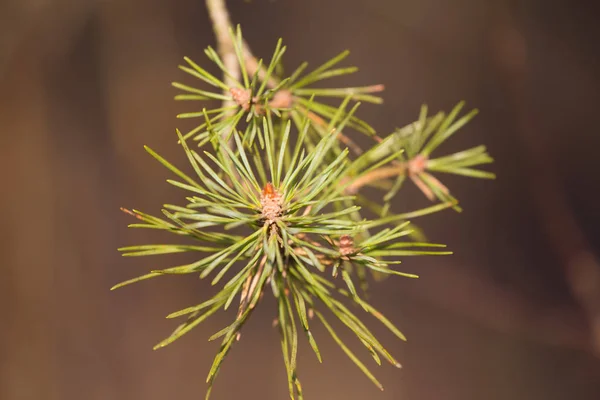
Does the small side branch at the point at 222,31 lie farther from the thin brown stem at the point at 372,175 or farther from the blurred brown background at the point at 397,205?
the blurred brown background at the point at 397,205

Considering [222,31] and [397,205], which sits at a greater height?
[222,31]

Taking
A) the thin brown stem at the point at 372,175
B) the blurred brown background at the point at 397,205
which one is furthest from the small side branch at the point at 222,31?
the blurred brown background at the point at 397,205

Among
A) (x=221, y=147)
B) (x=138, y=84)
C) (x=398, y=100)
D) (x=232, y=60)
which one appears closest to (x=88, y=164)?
(x=138, y=84)

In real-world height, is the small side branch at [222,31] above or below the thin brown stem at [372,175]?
above

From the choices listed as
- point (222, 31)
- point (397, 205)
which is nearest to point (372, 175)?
point (222, 31)

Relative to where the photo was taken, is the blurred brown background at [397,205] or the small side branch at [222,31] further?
the blurred brown background at [397,205]

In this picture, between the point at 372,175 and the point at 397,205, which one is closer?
the point at 372,175

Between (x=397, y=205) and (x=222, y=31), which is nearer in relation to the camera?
(x=222, y=31)

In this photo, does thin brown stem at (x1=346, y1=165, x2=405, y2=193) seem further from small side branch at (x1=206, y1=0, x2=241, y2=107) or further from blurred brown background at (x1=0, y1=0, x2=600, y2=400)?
blurred brown background at (x1=0, y1=0, x2=600, y2=400)

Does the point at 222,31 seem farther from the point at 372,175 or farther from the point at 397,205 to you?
the point at 397,205
